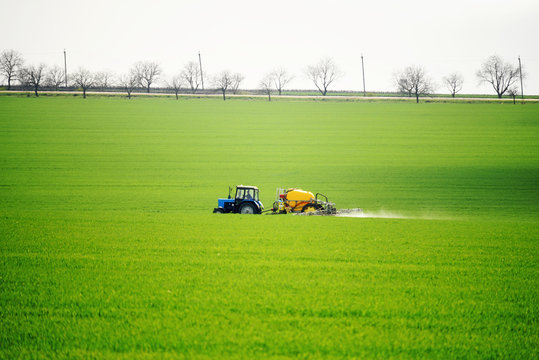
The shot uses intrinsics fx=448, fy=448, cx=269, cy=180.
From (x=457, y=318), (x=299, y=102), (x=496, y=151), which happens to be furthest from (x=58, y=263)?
(x=299, y=102)

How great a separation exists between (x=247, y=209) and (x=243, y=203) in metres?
0.40

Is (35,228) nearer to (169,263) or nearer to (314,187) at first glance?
(169,263)

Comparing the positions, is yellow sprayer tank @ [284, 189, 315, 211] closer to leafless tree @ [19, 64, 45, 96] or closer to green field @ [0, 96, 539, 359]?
green field @ [0, 96, 539, 359]

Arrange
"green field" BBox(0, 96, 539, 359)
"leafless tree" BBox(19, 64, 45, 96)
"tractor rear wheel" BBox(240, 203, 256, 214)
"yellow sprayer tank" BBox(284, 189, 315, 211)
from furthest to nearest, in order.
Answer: "leafless tree" BBox(19, 64, 45, 96) < "yellow sprayer tank" BBox(284, 189, 315, 211) < "tractor rear wheel" BBox(240, 203, 256, 214) < "green field" BBox(0, 96, 539, 359)

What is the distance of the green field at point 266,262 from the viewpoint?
7.46 m

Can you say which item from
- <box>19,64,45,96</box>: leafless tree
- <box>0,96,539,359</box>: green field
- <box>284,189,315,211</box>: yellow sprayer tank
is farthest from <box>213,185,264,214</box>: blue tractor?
<box>19,64,45,96</box>: leafless tree

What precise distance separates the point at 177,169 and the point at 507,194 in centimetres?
2649

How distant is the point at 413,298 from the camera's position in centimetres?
937

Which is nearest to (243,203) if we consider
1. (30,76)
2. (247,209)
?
(247,209)

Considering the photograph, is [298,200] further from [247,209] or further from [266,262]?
[266,262]

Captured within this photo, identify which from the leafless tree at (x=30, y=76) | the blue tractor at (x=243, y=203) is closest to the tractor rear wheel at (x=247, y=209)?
the blue tractor at (x=243, y=203)

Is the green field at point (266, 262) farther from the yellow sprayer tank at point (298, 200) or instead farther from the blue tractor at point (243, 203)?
the yellow sprayer tank at point (298, 200)

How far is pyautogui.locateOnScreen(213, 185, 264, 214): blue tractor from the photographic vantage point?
23672 mm

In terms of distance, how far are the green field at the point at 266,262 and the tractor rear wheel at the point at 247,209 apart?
2.49 metres
